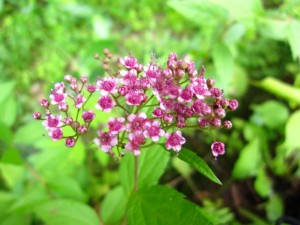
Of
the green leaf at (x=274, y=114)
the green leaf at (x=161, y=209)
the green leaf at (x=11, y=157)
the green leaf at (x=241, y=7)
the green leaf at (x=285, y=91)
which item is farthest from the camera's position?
the green leaf at (x=274, y=114)

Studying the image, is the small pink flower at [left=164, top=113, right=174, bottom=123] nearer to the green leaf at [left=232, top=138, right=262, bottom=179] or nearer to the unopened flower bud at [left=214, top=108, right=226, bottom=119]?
the unopened flower bud at [left=214, top=108, right=226, bottom=119]

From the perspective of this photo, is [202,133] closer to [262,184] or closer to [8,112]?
[262,184]

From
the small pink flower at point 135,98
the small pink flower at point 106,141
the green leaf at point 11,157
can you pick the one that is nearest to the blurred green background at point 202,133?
the green leaf at point 11,157

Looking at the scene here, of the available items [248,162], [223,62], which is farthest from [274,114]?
[223,62]

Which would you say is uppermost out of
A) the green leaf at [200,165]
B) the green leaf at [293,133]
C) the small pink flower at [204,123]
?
the green leaf at [293,133]

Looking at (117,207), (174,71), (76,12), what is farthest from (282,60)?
(174,71)

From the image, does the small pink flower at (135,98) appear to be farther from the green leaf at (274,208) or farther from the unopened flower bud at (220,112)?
the green leaf at (274,208)

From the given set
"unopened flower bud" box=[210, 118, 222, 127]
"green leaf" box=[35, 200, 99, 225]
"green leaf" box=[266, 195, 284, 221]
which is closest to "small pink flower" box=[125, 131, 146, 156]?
"unopened flower bud" box=[210, 118, 222, 127]
